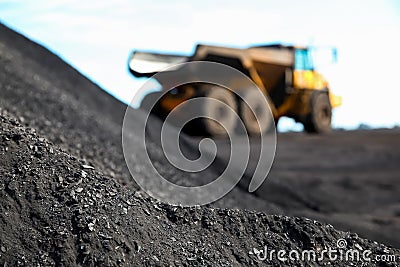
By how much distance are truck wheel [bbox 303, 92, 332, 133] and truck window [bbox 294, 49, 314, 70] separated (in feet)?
2.08

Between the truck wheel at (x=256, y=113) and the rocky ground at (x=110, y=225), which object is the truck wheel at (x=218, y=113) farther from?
the rocky ground at (x=110, y=225)

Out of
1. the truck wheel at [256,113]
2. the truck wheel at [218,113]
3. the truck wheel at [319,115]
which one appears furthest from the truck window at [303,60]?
the truck wheel at [218,113]

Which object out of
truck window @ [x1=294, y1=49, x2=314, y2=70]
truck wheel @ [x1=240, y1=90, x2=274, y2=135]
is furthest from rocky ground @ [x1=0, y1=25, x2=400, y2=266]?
truck window @ [x1=294, y1=49, x2=314, y2=70]

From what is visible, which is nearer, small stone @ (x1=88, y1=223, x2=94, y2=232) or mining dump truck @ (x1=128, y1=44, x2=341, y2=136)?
small stone @ (x1=88, y1=223, x2=94, y2=232)

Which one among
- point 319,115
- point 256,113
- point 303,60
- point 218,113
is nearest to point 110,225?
point 218,113

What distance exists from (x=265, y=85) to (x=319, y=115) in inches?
63.3

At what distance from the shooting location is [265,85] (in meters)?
13.7

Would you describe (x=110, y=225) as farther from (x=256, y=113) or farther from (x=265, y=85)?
(x=265, y=85)

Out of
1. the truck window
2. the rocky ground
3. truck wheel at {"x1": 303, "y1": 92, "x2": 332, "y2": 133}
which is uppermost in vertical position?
the truck window

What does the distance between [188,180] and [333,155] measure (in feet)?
14.7

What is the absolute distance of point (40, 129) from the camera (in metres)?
7.75

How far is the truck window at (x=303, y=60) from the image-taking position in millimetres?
13766

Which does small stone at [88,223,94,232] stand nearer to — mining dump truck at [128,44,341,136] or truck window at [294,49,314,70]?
mining dump truck at [128,44,341,136]

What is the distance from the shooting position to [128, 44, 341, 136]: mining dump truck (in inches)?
461
